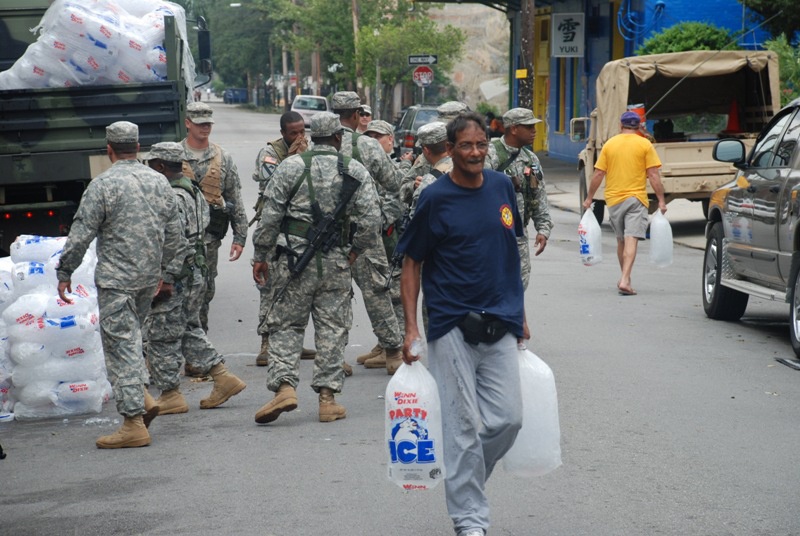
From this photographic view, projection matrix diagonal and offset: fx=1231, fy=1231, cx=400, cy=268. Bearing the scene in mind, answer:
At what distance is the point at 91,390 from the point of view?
7.97 m

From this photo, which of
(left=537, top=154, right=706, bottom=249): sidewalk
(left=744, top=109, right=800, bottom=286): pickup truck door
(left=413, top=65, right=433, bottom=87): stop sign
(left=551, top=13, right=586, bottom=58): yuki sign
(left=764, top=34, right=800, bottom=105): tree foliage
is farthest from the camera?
(left=413, top=65, right=433, bottom=87): stop sign

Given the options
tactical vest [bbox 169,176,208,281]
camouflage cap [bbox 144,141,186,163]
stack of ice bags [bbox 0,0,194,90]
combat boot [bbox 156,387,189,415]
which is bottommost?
combat boot [bbox 156,387,189,415]

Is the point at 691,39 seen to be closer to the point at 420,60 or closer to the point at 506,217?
the point at 420,60

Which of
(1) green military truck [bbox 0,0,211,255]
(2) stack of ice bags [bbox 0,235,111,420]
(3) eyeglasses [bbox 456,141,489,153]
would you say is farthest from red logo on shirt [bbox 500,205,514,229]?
(1) green military truck [bbox 0,0,211,255]

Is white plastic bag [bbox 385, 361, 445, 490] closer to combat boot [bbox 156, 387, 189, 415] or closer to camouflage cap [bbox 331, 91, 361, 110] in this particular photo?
combat boot [bbox 156, 387, 189, 415]

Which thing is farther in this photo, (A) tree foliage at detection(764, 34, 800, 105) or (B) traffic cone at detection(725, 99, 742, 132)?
(B) traffic cone at detection(725, 99, 742, 132)

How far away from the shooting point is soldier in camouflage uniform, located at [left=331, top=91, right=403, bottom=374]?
345 inches

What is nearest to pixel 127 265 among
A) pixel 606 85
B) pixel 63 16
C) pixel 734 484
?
pixel 734 484

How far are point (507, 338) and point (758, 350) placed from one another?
534 centimetres

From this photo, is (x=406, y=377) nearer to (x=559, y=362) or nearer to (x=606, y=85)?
(x=559, y=362)

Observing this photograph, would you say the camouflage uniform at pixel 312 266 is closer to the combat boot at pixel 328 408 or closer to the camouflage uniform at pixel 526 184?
the combat boot at pixel 328 408

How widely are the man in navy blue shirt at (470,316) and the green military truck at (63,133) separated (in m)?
6.58

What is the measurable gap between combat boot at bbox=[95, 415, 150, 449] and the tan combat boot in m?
0.73

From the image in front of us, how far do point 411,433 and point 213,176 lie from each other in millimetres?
4515
